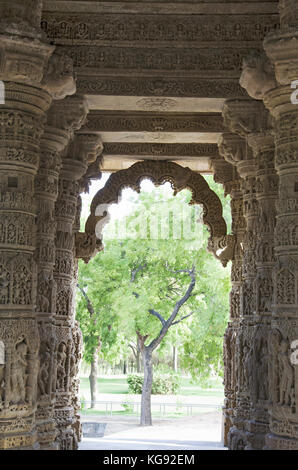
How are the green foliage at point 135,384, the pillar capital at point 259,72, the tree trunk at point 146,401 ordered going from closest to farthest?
the pillar capital at point 259,72, the tree trunk at point 146,401, the green foliage at point 135,384

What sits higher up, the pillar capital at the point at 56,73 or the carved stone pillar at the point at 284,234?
the pillar capital at the point at 56,73

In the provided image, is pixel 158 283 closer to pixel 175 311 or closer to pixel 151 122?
pixel 175 311

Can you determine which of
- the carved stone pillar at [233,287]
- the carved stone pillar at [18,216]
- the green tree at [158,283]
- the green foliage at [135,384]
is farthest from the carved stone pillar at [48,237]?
the green foliage at [135,384]

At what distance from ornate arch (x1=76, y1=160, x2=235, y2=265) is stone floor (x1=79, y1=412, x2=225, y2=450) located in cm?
320

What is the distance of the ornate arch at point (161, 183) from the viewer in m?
11.2

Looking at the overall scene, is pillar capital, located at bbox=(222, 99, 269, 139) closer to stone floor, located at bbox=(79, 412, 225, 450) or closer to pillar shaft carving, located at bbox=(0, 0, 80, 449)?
pillar shaft carving, located at bbox=(0, 0, 80, 449)

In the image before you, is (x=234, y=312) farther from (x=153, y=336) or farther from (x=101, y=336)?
(x=101, y=336)

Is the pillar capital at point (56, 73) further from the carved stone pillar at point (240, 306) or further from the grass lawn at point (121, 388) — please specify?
the grass lawn at point (121, 388)

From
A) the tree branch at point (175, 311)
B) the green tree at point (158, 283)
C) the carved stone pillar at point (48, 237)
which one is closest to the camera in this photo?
the carved stone pillar at point (48, 237)

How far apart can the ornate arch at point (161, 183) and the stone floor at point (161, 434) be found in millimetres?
3197

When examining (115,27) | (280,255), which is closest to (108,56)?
(115,27)

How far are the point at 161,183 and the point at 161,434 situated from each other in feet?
16.7

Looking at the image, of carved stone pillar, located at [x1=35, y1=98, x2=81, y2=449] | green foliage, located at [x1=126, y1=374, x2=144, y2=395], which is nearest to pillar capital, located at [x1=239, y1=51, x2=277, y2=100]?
carved stone pillar, located at [x1=35, y1=98, x2=81, y2=449]
